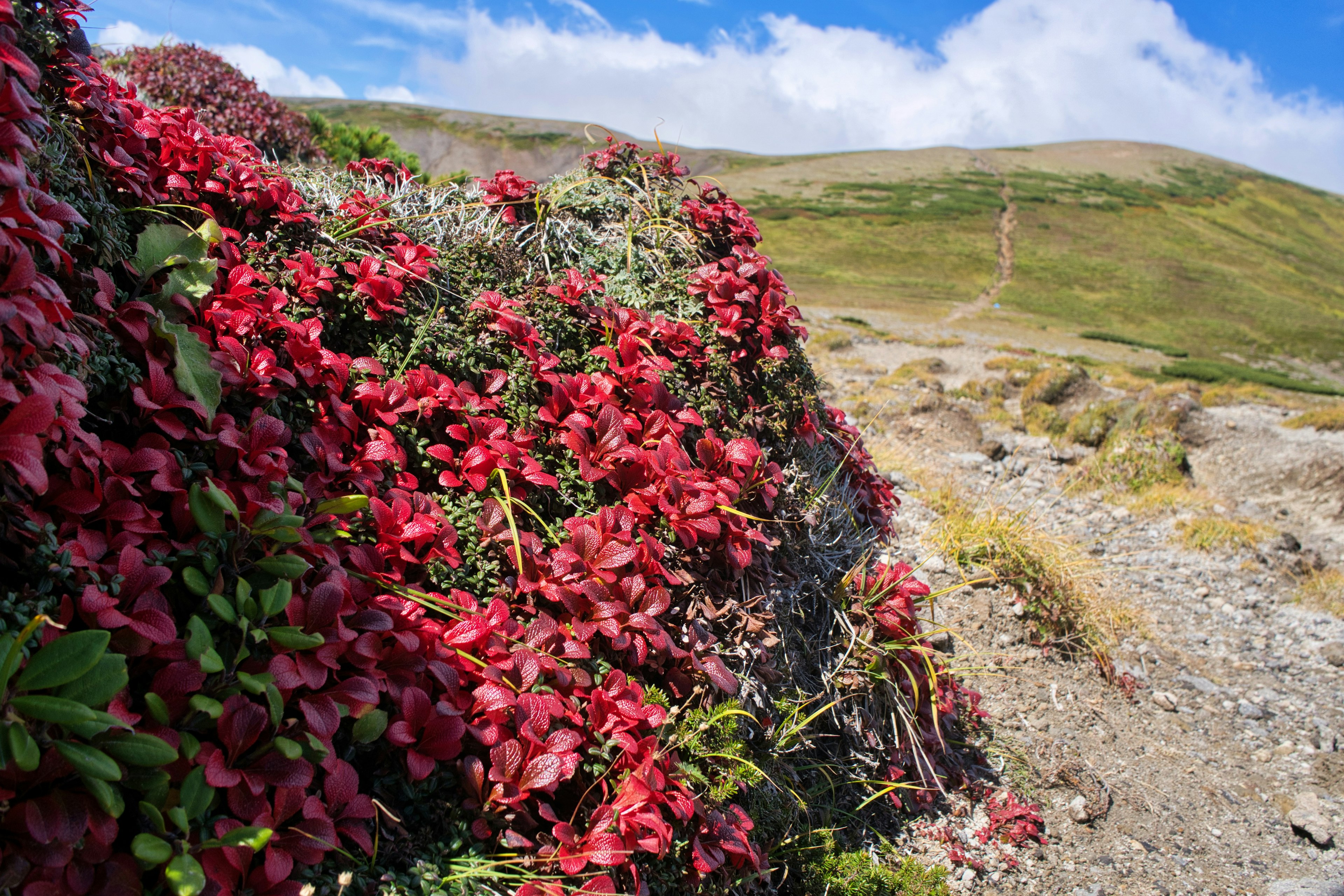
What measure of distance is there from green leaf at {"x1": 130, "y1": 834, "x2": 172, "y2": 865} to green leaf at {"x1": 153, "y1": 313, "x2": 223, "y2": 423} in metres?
0.86

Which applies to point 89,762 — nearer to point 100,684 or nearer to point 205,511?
point 100,684

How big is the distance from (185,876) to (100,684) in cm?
33

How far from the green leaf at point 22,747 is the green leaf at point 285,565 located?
0.47 metres

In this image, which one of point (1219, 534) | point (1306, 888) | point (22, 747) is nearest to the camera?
point (22, 747)

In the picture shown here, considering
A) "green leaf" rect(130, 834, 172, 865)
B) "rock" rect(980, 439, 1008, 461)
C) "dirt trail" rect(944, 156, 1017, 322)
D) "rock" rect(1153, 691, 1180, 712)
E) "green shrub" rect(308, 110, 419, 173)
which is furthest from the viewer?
"dirt trail" rect(944, 156, 1017, 322)

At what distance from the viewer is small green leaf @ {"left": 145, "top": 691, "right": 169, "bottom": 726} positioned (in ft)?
4.03

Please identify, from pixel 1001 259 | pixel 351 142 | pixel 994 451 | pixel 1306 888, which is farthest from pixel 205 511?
pixel 1001 259

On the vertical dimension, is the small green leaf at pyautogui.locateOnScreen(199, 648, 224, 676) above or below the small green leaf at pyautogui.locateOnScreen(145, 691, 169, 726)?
above

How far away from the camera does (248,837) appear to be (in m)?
1.20

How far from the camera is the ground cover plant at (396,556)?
127cm

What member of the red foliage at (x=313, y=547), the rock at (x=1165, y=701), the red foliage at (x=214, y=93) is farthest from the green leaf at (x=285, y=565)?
the red foliage at (x=214, y=93)

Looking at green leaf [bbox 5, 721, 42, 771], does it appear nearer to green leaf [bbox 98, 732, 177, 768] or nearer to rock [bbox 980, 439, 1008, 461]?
green leaf [bbox 98, 732, 177, 768]

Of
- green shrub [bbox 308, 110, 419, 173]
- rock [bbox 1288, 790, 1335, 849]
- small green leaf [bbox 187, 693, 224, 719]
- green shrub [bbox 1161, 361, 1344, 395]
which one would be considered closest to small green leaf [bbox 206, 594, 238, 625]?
small green leaf [bbox 187, 693, 224, 719]

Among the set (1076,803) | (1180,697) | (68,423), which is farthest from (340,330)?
(1180,697)
